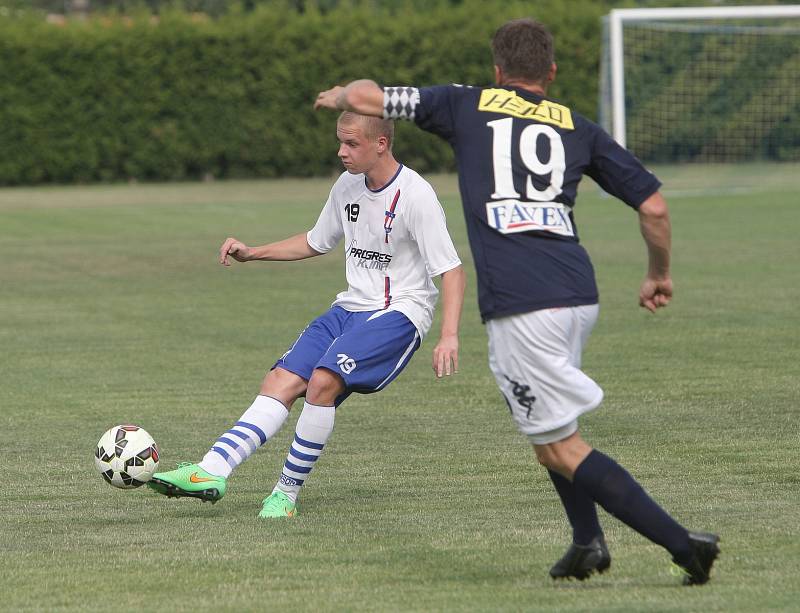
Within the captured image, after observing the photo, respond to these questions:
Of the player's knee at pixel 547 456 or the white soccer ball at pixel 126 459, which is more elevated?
the player's knee at pixel 547 456

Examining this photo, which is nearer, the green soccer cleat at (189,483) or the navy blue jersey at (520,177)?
the navy blue jersey at (520,177)

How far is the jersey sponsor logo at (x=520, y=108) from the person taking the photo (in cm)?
494

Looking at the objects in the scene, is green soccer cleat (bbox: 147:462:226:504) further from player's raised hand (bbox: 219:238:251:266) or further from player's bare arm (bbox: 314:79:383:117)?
player's bare arm (bbox: 314:79:383:117)

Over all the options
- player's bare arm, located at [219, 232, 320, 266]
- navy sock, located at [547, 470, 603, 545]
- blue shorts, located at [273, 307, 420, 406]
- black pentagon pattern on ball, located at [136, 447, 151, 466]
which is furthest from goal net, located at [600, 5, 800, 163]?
navy sock, located at [547, 470, 603, 545]

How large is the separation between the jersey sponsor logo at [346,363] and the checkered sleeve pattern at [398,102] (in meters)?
1.67

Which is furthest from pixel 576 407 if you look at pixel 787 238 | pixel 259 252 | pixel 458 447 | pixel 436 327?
pixel 787 238

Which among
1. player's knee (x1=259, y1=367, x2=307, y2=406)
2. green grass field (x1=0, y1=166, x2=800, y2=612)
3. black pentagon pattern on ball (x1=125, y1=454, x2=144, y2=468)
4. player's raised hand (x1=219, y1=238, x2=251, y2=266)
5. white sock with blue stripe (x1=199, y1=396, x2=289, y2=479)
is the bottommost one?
green grass field (x1=0, y1=166, x2=800, y2=612)

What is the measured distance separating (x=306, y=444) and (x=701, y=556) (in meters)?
2.14

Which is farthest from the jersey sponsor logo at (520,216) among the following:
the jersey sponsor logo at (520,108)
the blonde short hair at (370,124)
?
the blonde short hair at (370,124)

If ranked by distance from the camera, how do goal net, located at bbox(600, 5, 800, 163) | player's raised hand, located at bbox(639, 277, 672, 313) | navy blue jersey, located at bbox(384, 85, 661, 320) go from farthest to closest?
goal net, located at bbox(600, 5, 800, 163), player's raised hand, located at bbox(639, 277, 672, 313), navy blue jersey, located at bbox(384, 85, 661, 320)

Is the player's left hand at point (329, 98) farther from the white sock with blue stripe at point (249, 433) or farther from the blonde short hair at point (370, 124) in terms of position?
the white sock with blue stripe at point (249, 433)

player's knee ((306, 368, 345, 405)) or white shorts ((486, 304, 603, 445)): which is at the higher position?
white shorts ((486, 304, 603, 445))

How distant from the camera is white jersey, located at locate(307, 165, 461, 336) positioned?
636 cm

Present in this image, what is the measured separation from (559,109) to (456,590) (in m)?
1.76
